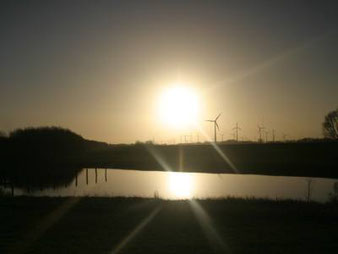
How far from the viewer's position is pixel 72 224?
19828mm

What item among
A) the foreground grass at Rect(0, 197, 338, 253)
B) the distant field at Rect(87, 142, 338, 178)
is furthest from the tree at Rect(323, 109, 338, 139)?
the foreground grass at Rect(0, 197, 338, 253)

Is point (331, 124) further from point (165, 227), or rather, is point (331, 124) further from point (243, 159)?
point (165, 227)

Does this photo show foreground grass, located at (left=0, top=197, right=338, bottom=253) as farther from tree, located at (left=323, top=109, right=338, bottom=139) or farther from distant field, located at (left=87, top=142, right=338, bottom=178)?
tree, located at (left=323, top=109, right=338, bottom=139)

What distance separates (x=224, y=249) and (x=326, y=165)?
2810 inches

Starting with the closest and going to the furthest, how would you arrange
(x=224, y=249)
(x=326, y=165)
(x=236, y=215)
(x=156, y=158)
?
(x=224, y=249) → (x=236, y=215) → (x=326, y=165) → (x=156, y=158)

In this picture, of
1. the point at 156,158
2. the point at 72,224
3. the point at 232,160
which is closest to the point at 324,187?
the point at 72,224

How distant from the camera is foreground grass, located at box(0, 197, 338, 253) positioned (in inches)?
607

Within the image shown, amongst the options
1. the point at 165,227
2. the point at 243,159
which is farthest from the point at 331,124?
the point at 165,227

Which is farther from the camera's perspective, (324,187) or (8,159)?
(8,159)

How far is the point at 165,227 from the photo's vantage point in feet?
62.3

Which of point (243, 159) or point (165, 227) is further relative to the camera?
point (243, 159)

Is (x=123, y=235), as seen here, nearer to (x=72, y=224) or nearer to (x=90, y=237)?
(x=90, y=237)

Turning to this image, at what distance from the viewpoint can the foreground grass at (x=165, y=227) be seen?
50.5ft

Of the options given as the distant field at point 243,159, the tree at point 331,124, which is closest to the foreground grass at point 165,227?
the distant field at point 243,159
